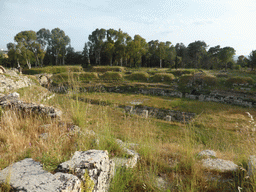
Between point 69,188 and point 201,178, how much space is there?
1.97m

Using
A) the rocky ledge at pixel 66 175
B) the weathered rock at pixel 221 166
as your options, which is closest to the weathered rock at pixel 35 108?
the rocky ledge at pixel 66 175

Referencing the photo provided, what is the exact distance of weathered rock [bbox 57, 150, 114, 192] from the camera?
1729 mm

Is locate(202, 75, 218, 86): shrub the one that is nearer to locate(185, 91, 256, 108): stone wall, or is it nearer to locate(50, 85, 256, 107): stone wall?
locate(50, 85, 256, 107): stone wall

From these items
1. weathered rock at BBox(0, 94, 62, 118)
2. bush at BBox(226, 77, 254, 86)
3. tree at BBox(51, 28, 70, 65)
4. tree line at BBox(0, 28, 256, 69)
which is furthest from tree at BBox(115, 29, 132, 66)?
weathered rock at BBox(0, 94, 62, 118)

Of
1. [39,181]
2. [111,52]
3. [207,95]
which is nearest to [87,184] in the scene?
[39,181]

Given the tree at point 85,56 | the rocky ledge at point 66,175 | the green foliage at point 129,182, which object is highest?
the tree at point 85,56

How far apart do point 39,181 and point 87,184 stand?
1.64 ft

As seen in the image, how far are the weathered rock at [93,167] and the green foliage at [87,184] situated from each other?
51 millimetres

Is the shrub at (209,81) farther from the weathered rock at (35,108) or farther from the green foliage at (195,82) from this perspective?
the weathered rock at (35,108)

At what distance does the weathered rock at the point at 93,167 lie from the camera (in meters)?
1.73

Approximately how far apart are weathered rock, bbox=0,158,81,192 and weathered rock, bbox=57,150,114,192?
15 centimetres

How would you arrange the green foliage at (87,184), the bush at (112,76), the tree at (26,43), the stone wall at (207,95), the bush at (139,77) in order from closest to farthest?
the green foliage at (87,184) < the stone wall at (207,95) < the bush at (139,77) < the bush at (112,76) < the tree at (26,43)

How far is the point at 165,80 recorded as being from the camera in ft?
101

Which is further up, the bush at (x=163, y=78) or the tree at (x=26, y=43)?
the tree at (x=26, y=43)
